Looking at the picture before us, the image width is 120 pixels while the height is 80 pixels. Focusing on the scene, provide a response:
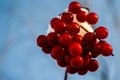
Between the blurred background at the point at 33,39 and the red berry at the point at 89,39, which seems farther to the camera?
the blurred background at the point at 33,39

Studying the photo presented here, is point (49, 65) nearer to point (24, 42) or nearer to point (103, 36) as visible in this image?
point (24, 42)

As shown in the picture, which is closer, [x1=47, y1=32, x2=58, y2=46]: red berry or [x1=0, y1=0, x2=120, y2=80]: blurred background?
[x1=47, y1=32, x2=58, y2=46]: red berry

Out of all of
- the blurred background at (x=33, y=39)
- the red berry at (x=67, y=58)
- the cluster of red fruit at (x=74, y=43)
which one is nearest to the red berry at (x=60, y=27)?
the cluster of red fruit at (x=74, y=43)

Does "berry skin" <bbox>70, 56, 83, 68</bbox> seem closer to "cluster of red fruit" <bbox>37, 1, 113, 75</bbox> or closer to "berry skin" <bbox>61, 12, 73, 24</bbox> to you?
"cluster of red fruit" <bbox>37, 1, 113, 75</bbox>

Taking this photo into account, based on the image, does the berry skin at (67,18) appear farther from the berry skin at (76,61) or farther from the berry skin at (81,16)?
the berry skin at (76,61)

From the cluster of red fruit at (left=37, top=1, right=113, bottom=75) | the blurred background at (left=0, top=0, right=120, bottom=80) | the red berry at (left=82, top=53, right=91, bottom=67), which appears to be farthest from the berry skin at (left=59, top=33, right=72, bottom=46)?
the blurred background at (left=0, top=0, right=120, bottom=80)

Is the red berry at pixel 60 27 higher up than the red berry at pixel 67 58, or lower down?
higher up

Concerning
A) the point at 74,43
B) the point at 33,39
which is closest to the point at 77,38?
the point at 74,43
